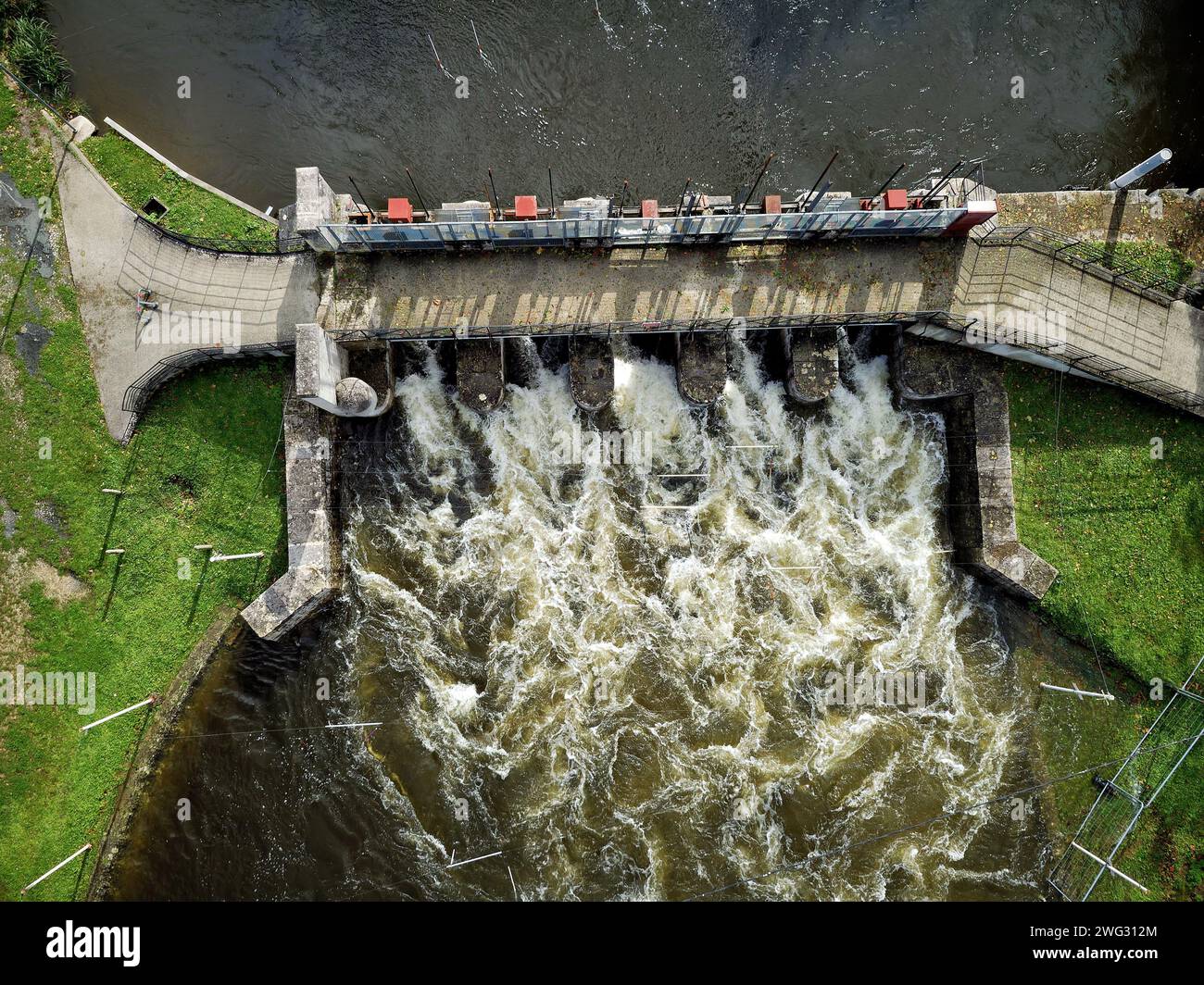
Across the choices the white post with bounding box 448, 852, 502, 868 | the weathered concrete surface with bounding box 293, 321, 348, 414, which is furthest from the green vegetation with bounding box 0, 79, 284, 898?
the white post with bounding box 448, 852, 502, 868

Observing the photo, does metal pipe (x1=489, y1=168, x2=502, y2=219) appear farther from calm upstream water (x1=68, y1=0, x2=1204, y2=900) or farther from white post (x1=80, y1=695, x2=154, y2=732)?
white post (x1=80, y1=695, x2=154, y2=732)

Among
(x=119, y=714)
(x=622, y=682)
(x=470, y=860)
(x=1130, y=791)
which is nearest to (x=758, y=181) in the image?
(x=622, y=682)

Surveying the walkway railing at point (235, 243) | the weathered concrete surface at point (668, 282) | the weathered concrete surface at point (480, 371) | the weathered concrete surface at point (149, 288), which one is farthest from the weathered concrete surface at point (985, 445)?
the walkway railing at point (235, 243)

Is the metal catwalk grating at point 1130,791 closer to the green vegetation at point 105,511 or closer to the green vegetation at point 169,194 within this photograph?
the green vegetation at point 105,511

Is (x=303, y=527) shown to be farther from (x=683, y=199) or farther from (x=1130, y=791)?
(x=1130, y=791)
